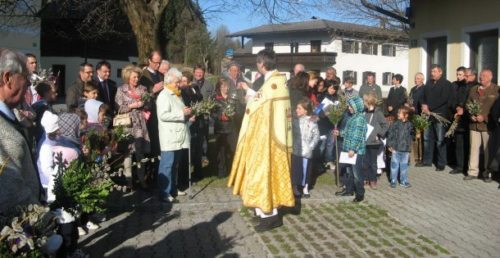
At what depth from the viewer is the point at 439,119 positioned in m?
11.8

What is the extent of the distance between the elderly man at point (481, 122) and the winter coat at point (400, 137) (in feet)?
4.82

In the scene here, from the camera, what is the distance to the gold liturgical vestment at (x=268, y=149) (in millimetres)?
7234

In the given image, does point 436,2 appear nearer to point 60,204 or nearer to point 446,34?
point 446,34

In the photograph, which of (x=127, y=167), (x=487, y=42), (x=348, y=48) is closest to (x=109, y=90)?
(x=127, y=167)

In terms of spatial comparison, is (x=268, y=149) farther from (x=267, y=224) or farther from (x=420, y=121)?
(x=420, y=121)

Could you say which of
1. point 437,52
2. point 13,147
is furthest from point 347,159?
point 437,52

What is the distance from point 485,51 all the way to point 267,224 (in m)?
7.66

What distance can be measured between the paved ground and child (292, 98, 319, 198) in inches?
16.8

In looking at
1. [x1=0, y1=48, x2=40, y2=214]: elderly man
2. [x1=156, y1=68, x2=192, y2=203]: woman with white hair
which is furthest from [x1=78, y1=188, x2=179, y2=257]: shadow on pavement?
[x1=0, y1=48, x2=40, y2=214]: elderly man

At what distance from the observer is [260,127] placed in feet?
23.9

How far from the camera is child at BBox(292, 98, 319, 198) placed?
8875 millimetres

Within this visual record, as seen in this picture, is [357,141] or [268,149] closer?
[268,149]

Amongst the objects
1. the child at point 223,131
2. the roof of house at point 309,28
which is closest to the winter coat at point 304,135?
the child at point 223,131

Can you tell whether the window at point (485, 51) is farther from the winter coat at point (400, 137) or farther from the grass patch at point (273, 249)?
the grass patch at point (273, 249)
